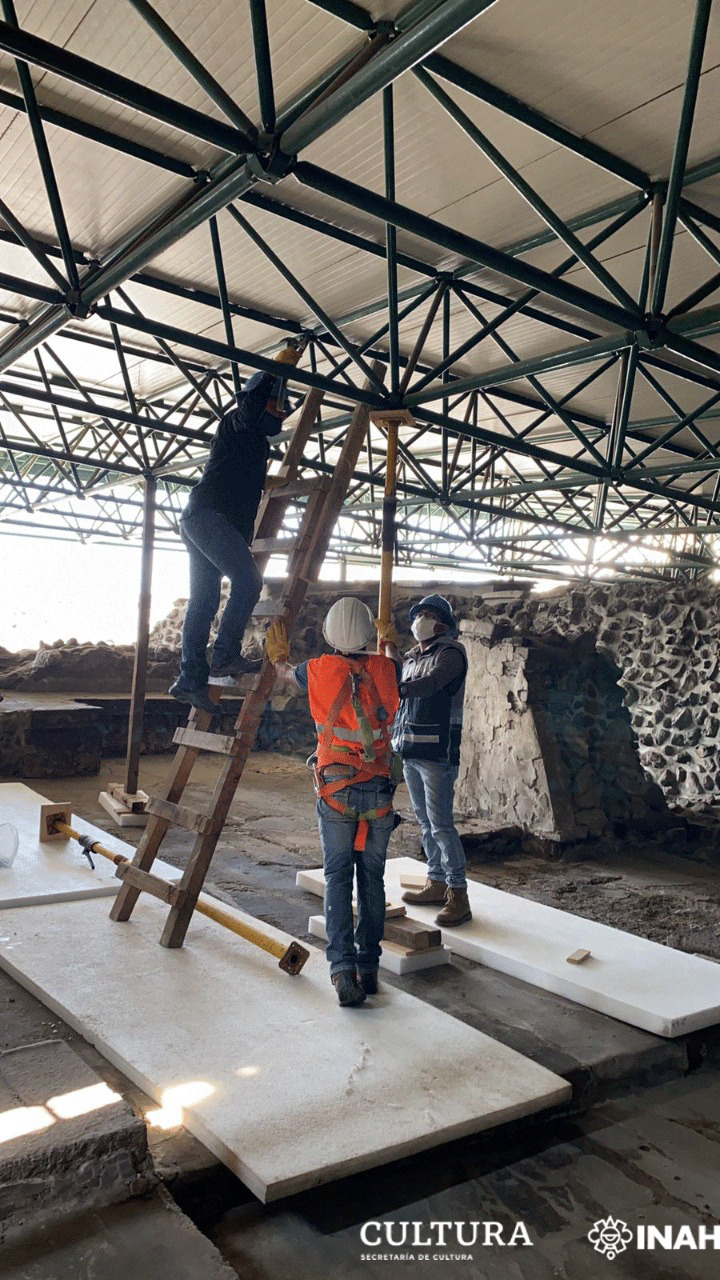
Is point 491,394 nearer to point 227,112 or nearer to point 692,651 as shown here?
point 692,651

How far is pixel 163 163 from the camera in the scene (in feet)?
17.6

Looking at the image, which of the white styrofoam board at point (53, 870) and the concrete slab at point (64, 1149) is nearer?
the concrete slab at point (64, 1149)

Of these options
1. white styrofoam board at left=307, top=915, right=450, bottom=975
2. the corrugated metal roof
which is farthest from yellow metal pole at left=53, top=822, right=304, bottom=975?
the corrugated metal roof

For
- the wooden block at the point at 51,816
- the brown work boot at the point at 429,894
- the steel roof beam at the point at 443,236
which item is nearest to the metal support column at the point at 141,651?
the wooden block at the point at 51,816

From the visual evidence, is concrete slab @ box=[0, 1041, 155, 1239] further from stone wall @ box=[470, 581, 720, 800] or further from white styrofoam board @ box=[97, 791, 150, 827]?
stone wall @ box=[470, 581, 720, 800]

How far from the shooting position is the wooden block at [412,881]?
6.26 metres

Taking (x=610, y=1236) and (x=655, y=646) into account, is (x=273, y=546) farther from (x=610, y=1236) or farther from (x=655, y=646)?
(x=655, y=646)

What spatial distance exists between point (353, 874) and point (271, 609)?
1.50 m

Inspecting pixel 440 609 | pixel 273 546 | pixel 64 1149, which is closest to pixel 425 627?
pixel 440 609

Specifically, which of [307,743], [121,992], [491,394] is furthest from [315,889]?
[307,743]

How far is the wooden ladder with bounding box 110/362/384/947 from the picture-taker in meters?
4.86

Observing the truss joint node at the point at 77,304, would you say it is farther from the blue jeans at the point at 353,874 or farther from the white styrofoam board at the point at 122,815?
the white styrofoam board at the point at 122,815

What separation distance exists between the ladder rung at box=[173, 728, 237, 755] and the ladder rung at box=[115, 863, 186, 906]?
79cm

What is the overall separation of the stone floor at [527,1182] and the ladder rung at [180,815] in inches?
50.7
